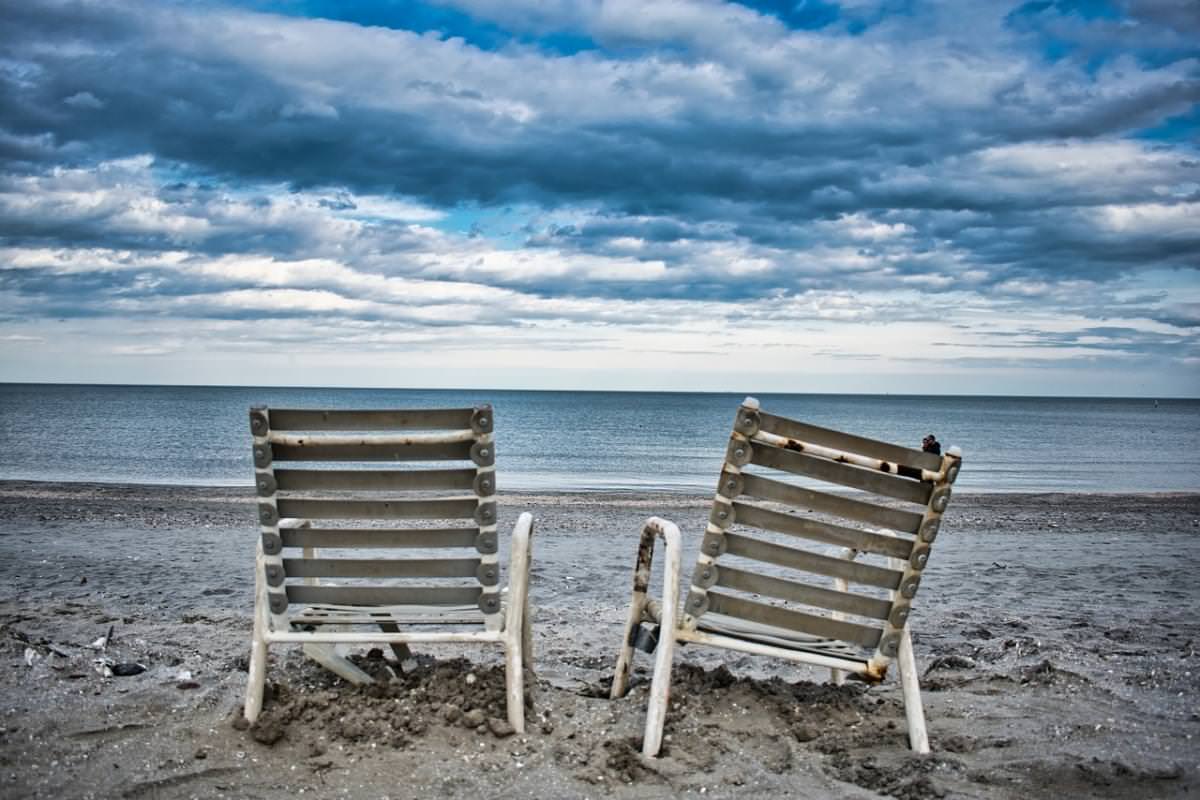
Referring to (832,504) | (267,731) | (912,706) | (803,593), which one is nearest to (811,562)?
(803,593)

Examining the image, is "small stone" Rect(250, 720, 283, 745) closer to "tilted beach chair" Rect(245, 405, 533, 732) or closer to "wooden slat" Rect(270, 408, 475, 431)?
"tilted beach chair" Rect(245, 405, 533, 732)

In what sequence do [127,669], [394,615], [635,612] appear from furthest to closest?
[127,669] < [635,612] < [394,615]

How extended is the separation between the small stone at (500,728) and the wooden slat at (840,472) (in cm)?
149

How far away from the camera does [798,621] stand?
13.5 feet

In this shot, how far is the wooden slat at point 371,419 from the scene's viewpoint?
12.5 feet

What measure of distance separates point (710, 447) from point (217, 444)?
20241 mm

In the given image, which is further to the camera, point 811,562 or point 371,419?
point 811,562

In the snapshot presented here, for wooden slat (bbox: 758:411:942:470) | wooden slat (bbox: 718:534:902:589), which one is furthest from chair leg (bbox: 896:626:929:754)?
wooden slat (bbox: 758:411:942:470)

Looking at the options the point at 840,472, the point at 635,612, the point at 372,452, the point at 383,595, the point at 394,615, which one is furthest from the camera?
the point at 635,612

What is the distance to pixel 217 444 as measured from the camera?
38500mm

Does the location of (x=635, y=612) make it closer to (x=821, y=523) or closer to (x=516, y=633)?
(x=516, y=633)

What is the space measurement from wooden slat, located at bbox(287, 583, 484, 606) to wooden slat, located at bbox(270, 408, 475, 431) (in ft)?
2.28

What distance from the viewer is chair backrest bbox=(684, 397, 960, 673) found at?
3859mm

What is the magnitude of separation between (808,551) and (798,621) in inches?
16.4
